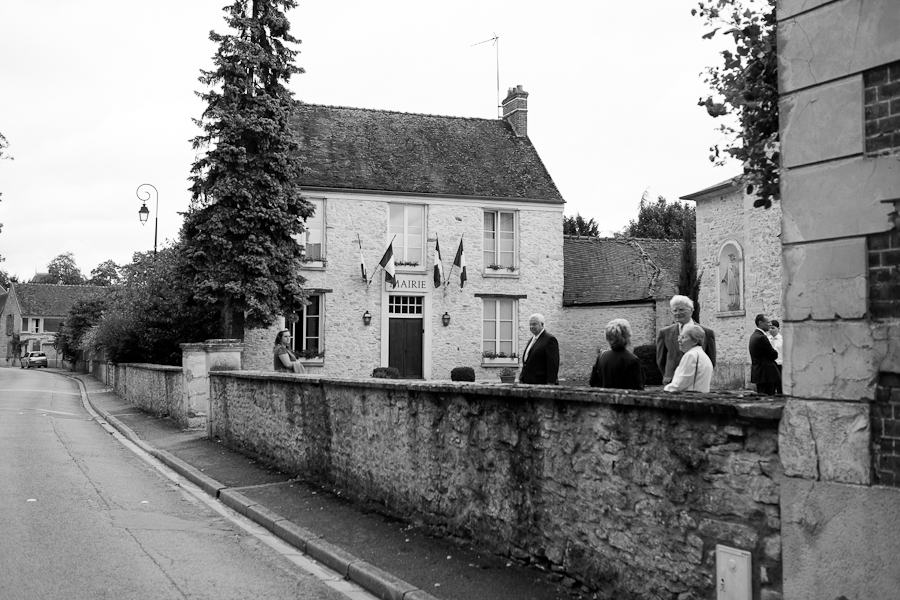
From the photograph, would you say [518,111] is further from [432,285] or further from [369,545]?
[369,545]

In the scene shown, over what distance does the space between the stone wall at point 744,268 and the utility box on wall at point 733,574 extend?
20.2 m

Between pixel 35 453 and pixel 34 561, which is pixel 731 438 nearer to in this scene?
pixel 34 561

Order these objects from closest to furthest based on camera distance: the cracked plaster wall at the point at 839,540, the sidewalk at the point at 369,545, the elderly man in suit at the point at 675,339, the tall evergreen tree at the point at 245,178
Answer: the cracked plaster wall at the point at 839,540 < the sidewalk at the point at 369,545 < the elderly man in suit at the point at 675,339 < the tall evergreen tree at the point at 245,178

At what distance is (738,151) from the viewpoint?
17.7 ft

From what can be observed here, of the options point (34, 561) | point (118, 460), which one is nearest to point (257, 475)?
point (118, 460)

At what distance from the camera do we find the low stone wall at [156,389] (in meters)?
19.2

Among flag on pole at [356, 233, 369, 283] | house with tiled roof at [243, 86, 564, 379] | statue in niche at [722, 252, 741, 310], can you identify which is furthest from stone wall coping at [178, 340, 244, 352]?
statue in niche at [722, 252, 741, 310]

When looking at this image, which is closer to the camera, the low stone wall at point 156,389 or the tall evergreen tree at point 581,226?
the low stone wall at point 156,389

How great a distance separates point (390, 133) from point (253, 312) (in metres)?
10.9

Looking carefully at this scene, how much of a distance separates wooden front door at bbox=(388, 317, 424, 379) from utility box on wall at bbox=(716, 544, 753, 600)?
79.2ft

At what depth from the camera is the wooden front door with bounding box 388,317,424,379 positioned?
94.6 feet

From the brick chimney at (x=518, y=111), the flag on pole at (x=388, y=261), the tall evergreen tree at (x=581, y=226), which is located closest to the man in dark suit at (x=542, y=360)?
the flag on pole at (x=388, y=261)

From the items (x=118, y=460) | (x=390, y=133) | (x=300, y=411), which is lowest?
(x=118, y=460)

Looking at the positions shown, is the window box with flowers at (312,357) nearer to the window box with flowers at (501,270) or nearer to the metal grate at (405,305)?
the metal grate at (405,305)
